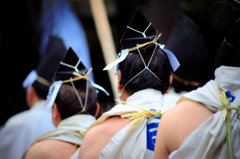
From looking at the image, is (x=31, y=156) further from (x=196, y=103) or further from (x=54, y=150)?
(x=196, y=103)

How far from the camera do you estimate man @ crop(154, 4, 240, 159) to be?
1501 mm

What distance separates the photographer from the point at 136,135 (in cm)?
184

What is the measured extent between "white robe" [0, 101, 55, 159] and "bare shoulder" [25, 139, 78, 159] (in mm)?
1371

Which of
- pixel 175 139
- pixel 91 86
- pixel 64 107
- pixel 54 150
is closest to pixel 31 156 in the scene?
pixel 54 150

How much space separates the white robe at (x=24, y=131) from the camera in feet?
12.5

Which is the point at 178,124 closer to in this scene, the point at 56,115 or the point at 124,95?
the point at 124,95

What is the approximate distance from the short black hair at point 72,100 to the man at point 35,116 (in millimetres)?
1244

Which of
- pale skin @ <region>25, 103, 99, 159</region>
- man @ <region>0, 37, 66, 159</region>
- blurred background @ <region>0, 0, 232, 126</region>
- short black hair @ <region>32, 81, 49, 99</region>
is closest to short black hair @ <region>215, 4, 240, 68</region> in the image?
pale skin @ <region>25, 103, 99, 159</region>

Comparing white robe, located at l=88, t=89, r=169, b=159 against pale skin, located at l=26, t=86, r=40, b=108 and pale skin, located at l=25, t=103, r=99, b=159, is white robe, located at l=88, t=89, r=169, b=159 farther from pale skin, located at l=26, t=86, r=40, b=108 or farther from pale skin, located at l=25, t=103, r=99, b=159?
pale skin, located at l=26, t=86, r=40, b=108

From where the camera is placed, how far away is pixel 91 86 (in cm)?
265

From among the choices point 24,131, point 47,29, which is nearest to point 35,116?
point 24,131

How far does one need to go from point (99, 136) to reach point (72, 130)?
607 mm

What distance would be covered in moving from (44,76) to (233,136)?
8.94ft

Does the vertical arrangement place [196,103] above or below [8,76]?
above
